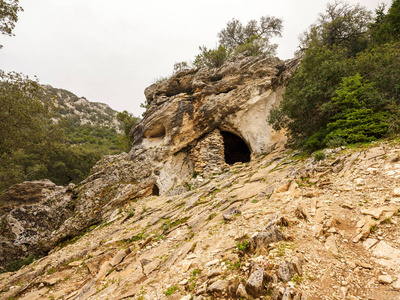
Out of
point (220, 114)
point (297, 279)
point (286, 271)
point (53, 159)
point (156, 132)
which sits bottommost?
point (297, 279)

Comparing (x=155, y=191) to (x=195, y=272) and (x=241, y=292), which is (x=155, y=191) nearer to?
(x=195, y=272)

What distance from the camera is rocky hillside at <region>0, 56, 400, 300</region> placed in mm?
3105

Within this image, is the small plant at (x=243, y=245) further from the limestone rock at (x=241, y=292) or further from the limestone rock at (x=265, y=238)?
the limestone rock at (x=241, y=292)

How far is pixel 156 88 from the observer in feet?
60.6

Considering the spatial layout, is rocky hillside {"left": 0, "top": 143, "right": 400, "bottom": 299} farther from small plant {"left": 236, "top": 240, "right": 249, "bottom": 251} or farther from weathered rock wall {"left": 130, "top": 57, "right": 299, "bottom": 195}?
weathered rock wall {"left": 130, "top": 57, "right": 299, "bottom": 195}

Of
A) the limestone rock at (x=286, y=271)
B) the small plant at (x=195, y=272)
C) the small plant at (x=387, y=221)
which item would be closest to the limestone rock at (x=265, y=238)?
the limestone rock at (x=286, y=271)

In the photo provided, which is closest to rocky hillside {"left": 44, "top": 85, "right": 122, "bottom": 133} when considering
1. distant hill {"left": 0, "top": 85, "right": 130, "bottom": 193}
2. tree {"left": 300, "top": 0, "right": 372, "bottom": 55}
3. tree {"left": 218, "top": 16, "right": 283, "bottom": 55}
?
distant hill {"left": 0, "top": 85, "right": 130, "bottom": 193}

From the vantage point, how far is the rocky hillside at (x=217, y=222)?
122 inches

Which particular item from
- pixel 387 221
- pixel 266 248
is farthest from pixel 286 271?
pixel 387 221

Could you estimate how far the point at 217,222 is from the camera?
5.89m

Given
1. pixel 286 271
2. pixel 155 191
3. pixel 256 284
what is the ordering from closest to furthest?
1. pixel 256 284
2. pixel 286 271
3. pixel 155 191

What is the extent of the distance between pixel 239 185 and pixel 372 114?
6.58 m

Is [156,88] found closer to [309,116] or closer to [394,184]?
[309,116]

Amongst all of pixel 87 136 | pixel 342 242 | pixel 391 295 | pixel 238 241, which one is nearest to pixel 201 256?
pixel 238 241
